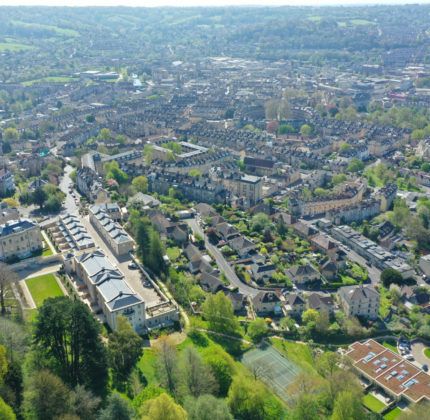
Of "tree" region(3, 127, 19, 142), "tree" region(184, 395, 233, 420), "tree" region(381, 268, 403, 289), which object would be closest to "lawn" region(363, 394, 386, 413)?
"tree" region(184, 395, 233, 420)

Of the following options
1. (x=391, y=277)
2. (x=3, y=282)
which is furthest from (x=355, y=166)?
(x=3, y=282)

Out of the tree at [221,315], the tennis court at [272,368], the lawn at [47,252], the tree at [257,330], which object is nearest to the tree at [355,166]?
the tree at [257,330]

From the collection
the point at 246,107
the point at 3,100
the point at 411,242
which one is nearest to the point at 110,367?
the point at 411,242

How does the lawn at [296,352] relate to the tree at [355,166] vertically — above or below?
above

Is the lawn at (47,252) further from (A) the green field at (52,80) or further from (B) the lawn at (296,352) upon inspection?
(A) the green field at (52,80)

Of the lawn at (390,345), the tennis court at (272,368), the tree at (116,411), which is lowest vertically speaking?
the lawn at (390,345)

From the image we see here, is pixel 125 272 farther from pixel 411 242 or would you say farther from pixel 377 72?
pixel 377 72

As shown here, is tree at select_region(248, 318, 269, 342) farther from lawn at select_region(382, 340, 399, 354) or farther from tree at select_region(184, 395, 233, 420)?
tree at select_region(184, 395, 233, 420)
